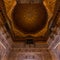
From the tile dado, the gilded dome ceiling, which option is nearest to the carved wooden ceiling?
the gilded dome ceiling

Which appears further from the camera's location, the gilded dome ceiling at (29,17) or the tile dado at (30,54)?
the tile dado at (30,54)

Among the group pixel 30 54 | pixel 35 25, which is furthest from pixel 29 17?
pixel 30 54

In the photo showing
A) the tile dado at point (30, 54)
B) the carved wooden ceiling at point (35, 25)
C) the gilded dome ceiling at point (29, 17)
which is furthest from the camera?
the tile dado at point (30, 54)

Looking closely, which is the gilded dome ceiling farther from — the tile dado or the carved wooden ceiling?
the tile dado

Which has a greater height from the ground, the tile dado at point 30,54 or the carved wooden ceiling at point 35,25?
the carved wooden ceiling at point 35,25

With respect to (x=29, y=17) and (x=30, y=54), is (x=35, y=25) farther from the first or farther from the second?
(x=30, y=54)

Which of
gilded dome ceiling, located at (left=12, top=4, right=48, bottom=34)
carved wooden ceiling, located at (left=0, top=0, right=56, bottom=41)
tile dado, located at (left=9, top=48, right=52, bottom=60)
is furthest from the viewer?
tile dado, located at (left=9, top=48, right=52, bottom=60)

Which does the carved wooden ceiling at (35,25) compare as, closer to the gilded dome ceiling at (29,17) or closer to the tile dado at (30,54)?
the gilded dome ceiling at (29,17)

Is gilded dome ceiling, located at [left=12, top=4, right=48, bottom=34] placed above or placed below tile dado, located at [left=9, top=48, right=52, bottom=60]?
above

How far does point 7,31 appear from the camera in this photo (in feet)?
24.6

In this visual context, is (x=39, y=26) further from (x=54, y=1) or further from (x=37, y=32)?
(x=54, y=1)

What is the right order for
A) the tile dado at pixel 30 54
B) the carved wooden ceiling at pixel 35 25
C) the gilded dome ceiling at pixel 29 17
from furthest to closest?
the tile dado at pixel 30 54
the gilded dome ceiling at pixel 29 17
the carved wooden ceiling at pixel 35 25

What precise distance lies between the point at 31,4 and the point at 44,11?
2.10 feet

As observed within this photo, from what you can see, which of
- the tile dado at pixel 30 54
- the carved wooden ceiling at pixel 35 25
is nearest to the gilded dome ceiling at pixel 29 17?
the carved wooden ceiling at pixel 35 25
